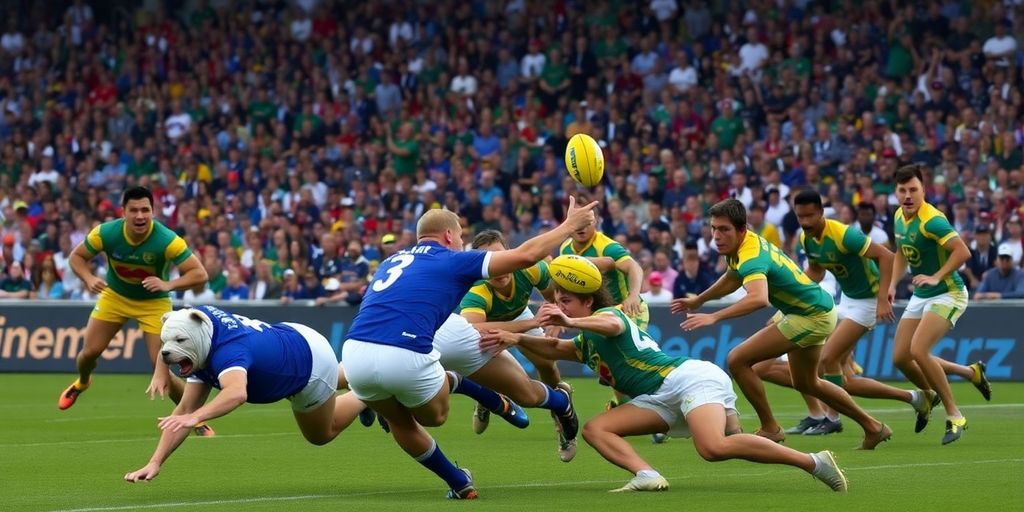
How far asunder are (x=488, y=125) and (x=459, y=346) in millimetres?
17809

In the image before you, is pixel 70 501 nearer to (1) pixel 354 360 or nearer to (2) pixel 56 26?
(1) pixel 354 360

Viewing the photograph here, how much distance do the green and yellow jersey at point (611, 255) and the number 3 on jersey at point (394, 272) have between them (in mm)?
5094

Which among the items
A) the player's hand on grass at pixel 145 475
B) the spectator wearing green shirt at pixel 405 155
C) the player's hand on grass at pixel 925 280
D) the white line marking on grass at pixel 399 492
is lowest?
the spectator wearing green shirt at pixel 405 155

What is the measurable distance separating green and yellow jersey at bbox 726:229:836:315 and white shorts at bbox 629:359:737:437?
205 centimetres

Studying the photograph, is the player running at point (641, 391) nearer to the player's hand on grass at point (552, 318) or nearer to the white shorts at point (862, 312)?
the player's hand on grass at point (552, 318)

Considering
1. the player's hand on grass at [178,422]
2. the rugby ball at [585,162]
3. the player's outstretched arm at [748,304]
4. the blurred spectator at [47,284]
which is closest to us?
the player's hand on grass at [178,422]

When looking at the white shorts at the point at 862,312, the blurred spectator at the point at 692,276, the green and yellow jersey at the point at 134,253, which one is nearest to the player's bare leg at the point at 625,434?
the white shorts at the point at 862,312

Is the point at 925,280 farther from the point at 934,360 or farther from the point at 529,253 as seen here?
the point at 529,253

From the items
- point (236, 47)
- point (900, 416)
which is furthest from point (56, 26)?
point (900, 416)

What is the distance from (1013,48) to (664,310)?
7.82m

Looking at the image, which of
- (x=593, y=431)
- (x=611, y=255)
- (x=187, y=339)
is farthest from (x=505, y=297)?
(x=187, y=339)

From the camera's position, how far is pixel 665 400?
33.6 ft

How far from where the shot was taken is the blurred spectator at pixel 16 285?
2697cm

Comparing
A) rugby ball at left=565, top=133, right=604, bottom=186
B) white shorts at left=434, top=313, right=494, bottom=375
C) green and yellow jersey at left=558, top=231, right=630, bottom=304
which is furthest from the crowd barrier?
white shorts at left=434, top=313, right=494, bottom=375
